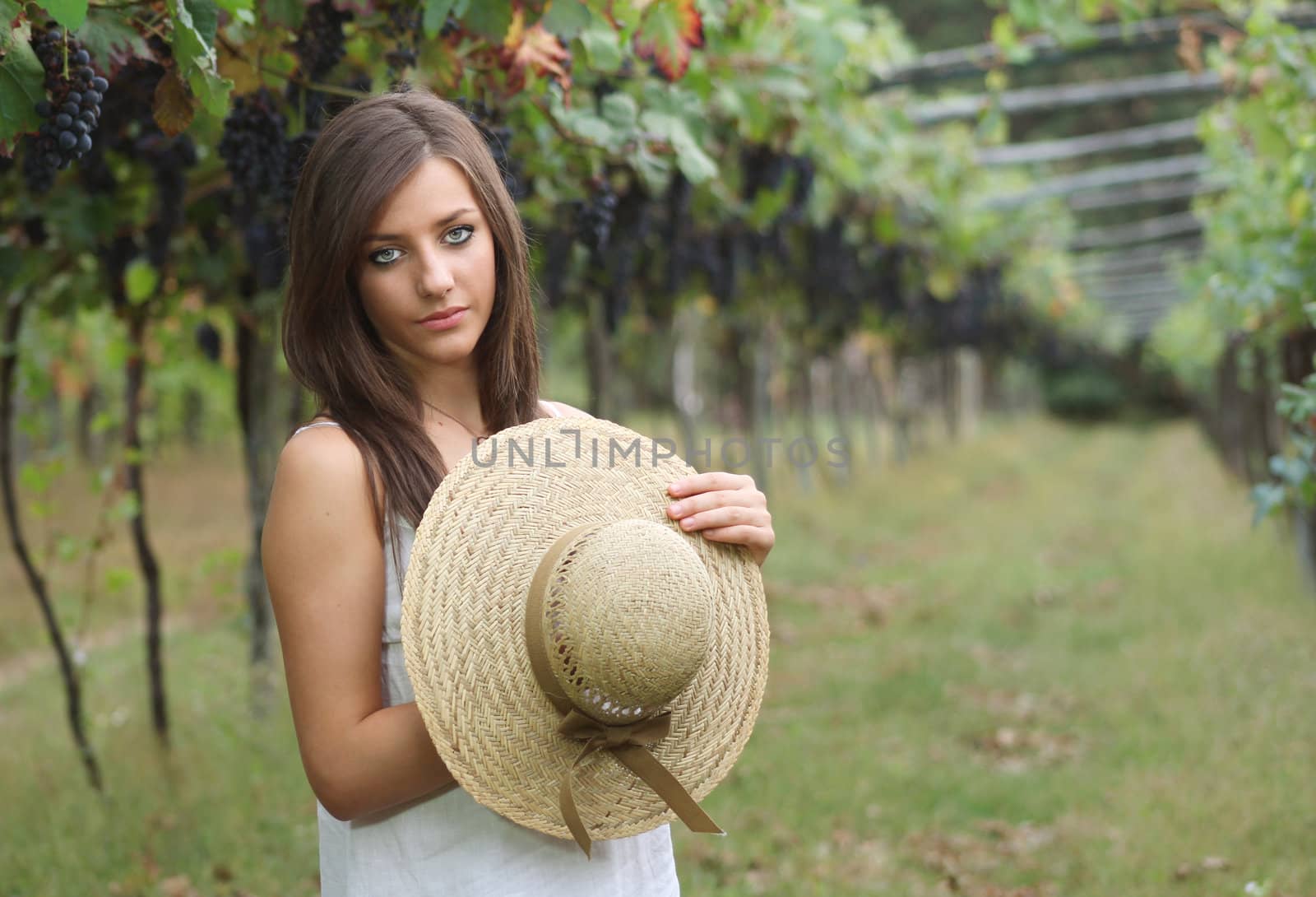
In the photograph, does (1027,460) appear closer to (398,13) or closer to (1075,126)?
(1075,126)

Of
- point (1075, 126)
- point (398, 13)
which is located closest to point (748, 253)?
point (398, 13)

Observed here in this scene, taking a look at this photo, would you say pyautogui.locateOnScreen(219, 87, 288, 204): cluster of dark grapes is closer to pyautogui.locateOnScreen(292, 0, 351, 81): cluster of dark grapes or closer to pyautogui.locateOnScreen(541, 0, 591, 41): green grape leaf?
pyautogui.locateOnScreen(292, 0, 351, 81): cluster of dark grapes

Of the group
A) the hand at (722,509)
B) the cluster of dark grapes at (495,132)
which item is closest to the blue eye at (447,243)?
the hand at (722,509)

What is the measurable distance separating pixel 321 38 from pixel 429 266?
99 cm

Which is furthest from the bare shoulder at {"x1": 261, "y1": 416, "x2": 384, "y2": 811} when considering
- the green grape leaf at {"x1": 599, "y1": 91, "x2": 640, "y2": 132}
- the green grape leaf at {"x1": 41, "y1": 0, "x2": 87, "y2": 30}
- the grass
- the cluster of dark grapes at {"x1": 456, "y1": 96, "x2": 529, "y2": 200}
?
the grass

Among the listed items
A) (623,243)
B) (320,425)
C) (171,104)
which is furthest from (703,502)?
(623,243)

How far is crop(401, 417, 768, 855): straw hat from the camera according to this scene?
1.44 m

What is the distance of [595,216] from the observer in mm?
3098

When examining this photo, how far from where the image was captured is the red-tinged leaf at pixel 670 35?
8.91 ft

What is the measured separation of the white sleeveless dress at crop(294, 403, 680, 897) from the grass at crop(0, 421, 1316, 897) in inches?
87.7

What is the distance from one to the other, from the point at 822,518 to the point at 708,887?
9626 millimetres

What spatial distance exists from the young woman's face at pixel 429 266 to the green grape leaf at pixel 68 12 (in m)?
0.48

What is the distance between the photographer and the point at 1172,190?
12672 millimetres

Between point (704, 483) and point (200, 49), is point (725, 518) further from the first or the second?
point (200, 49)
